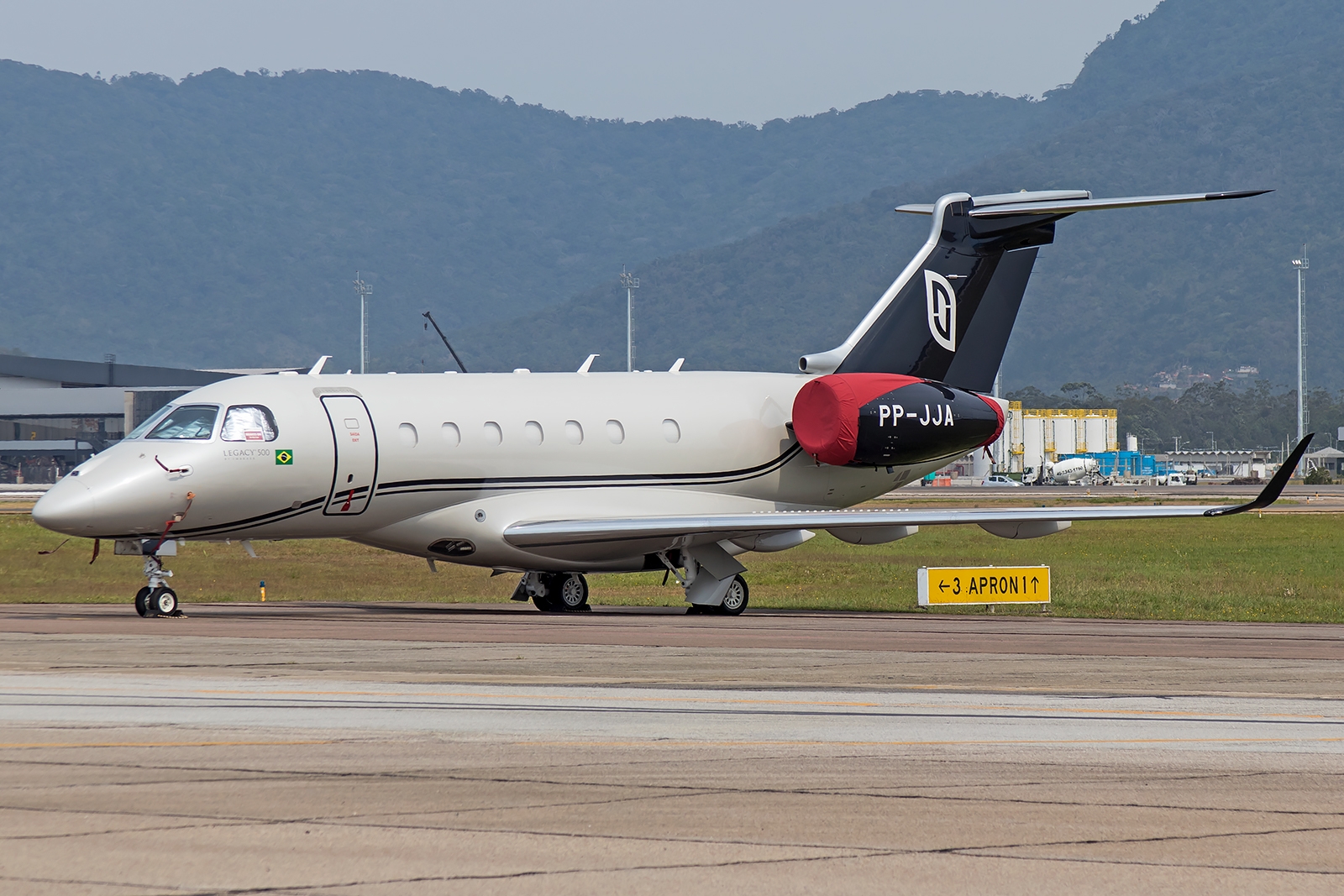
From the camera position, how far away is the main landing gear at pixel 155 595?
22953mm

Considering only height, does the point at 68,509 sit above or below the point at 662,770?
above

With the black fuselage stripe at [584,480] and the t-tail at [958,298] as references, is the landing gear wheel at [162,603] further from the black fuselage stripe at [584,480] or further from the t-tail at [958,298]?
the t-tail at [958,298]

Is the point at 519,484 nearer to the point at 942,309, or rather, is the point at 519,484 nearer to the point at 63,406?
the point at 942,309

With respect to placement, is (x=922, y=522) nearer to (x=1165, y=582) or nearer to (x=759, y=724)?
(x=1165, y=582)

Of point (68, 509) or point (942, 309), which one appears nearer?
point (68, 509)

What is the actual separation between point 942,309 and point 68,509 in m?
16.0

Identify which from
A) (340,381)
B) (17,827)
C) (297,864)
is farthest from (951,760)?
(340,381)

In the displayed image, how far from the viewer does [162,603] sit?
23000 mm

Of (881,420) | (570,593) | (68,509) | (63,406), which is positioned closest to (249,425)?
(68,509)

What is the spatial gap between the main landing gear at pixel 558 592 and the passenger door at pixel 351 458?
13.8 ft

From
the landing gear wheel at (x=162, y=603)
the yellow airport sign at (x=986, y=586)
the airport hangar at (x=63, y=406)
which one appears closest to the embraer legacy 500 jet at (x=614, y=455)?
the landing gear wheel at (x=162, y=603)

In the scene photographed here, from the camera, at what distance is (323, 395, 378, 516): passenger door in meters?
24.4

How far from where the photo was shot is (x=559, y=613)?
26.2m

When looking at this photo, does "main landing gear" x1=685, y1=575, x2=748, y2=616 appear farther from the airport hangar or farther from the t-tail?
the airport hangar
